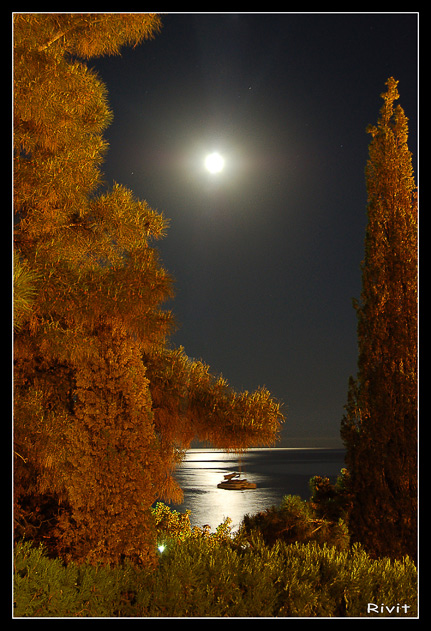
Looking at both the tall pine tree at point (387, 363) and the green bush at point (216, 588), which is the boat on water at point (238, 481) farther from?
the tall pine tree at point (387, 363)

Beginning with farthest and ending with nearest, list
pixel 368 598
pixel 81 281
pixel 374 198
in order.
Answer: pixel 374 198 < pixel 81 281 < pixel 368 598

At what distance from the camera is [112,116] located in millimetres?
5773

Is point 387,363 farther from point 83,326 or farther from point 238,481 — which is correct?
point 83,326

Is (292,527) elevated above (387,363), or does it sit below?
below

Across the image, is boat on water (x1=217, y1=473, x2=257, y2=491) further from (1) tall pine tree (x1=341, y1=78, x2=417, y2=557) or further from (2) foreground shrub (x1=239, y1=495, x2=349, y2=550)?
(1) tall pine tree (x1=341, y1=78, x2=417, y2=557)

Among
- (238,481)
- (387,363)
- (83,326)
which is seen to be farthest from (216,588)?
(387,363)

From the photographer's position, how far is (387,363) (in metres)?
6.54

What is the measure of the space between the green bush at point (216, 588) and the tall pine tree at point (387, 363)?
2273 millimetres

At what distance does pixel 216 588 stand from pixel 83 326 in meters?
2.57

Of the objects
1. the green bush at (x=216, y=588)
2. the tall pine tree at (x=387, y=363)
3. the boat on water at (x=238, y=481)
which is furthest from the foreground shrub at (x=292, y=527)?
the green bush at (x=216, y=588)

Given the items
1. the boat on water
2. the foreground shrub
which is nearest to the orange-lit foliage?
the boat on water
